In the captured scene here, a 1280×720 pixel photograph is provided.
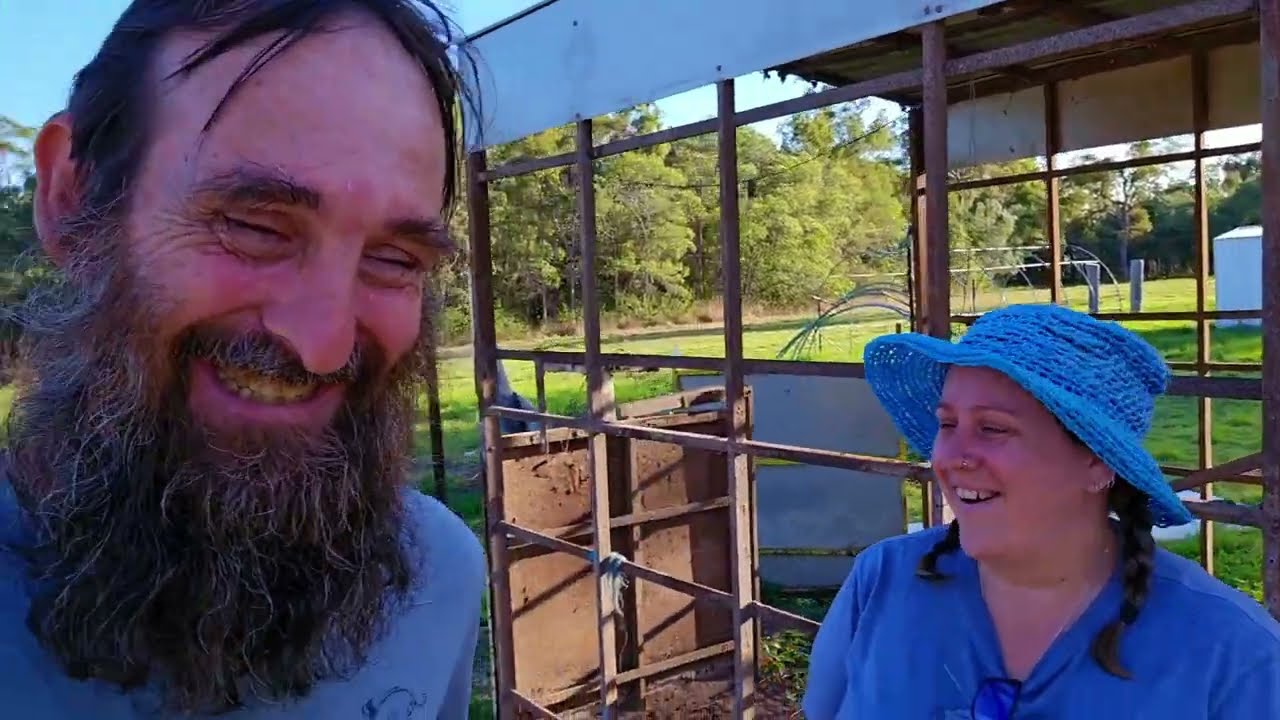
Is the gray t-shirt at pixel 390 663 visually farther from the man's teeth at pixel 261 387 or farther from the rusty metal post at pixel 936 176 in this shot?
the rusty metal post at pixel 936 176

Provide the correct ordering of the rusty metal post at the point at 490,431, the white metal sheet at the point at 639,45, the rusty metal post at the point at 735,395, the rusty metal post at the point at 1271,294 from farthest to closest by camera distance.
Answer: the rusty metal post at the point at 490,431
the rusty metal post at the point at 735,395
the white metal sheet at the point at 639,45
the rusty metal post at the point at 1271,294

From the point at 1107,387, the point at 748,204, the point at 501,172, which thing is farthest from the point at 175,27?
the point at 748,204

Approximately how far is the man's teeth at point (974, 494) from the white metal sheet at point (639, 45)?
1408mm

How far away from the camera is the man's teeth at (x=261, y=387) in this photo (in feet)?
3.42

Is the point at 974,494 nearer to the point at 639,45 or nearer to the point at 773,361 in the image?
the point at 773,361

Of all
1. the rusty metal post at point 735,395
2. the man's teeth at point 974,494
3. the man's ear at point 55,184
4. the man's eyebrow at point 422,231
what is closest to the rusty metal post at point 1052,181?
the rusty metal post at point 735,395

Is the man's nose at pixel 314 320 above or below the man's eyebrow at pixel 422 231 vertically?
below

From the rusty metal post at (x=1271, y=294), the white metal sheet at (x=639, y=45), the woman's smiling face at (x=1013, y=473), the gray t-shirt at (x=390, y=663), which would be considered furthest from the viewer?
the white metal sheet at (x=639, y=45)

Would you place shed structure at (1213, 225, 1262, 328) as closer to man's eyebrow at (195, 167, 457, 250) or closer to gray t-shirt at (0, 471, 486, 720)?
gray t-shirt at (0, 471, 486, 720)

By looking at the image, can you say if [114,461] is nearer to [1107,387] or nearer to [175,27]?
[175,27]

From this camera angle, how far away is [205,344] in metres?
1.03

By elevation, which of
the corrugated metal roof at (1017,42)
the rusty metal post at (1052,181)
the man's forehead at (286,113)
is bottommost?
the man's forehead at (286,113)

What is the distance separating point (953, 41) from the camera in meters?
4.27

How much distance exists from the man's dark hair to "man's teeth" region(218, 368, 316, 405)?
0.79ft
